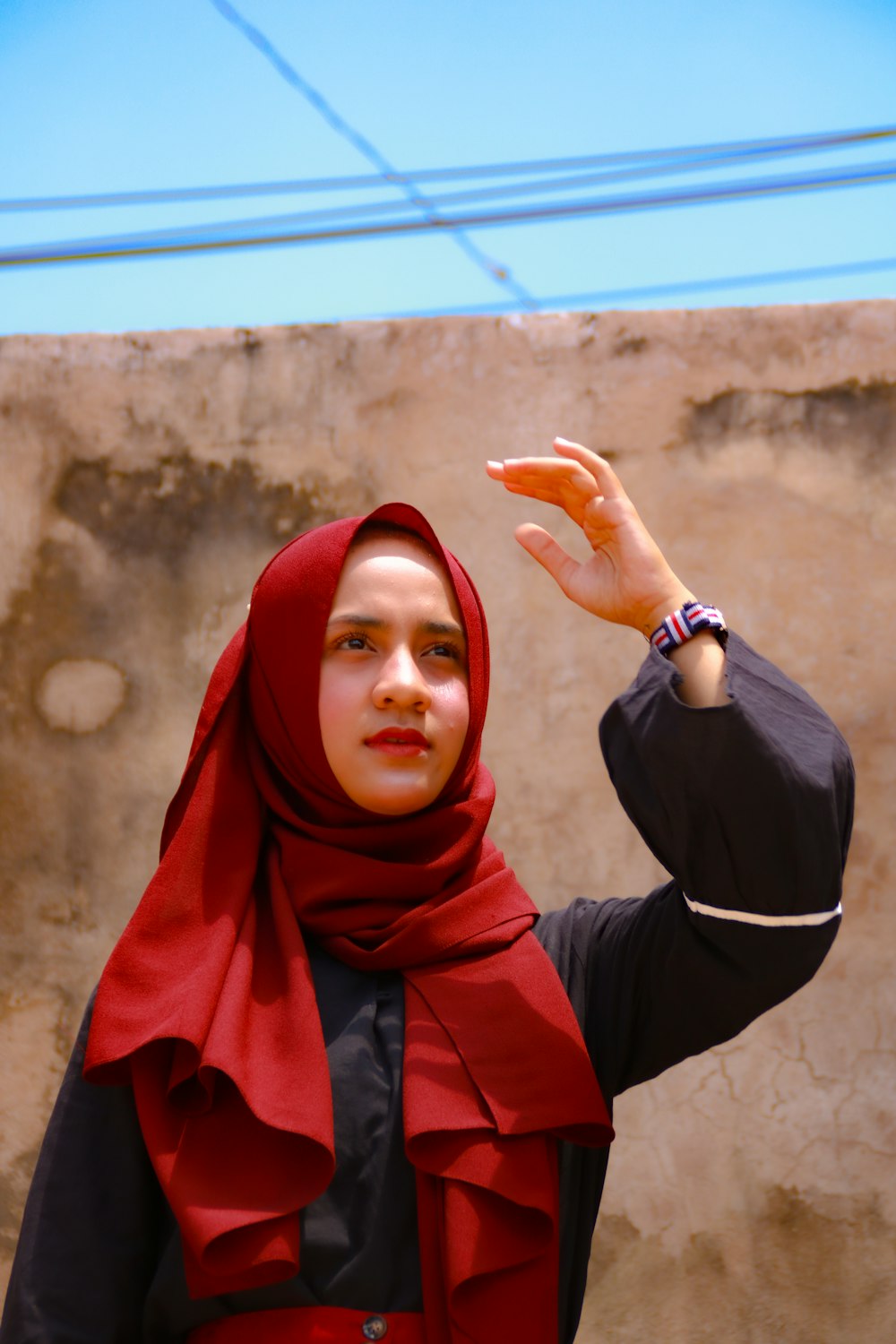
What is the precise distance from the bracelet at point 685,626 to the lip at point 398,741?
0.31 metres

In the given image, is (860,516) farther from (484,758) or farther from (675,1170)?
(675,1170)

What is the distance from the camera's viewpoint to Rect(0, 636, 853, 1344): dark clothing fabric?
48.3 inches

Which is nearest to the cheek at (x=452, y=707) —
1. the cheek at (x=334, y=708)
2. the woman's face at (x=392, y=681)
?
the woman's face at (x=392, y=681)

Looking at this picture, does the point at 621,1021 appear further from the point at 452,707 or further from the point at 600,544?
the point at 600,544

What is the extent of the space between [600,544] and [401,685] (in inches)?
12.0

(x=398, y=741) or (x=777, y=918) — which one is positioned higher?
(x=398, y=741)

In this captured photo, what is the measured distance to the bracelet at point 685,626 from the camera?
1310mm

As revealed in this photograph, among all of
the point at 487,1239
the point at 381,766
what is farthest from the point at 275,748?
the point at 487,1239

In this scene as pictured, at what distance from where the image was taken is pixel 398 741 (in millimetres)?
1454

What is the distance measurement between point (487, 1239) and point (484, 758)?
4.86ft

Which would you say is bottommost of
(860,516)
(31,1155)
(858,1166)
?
(31,1155)

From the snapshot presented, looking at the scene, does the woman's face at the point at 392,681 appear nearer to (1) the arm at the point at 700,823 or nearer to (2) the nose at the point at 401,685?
(2) the nose at the point at 401,685

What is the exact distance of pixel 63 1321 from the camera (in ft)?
4.14

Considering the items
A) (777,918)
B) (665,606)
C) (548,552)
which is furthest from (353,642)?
(777,918)
